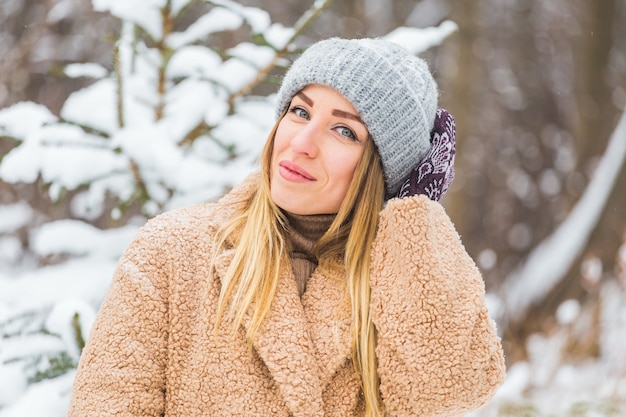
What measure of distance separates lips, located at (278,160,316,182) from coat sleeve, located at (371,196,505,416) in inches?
8.2

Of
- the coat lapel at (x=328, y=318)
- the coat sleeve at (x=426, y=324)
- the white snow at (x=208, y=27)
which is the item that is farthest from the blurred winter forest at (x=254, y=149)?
the coat sleeve at (x=426, y=324)

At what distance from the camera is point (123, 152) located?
1.86 m

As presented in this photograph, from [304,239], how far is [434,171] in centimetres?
36

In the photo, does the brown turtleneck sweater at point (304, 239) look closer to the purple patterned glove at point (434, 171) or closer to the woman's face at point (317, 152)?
the woman's face at point (317, 152)

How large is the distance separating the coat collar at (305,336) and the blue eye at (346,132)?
312 mm

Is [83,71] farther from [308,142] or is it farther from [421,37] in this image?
[421,37]

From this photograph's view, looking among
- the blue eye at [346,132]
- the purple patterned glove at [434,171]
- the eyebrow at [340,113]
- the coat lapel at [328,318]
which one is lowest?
the coat lapel at [328,318]

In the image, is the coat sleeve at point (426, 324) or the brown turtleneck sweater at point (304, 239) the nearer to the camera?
the coat sleeve at point (426, 324)

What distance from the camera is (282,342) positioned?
1423 millimetres

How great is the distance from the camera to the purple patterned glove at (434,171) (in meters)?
1.62

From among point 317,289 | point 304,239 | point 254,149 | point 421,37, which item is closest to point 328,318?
point 317,289

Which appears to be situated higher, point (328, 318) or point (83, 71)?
point (83, 71)

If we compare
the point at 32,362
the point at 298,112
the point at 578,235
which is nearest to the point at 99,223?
the point at 32,362

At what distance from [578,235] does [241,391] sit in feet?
13.8
